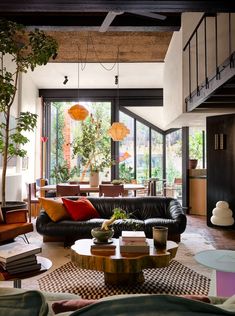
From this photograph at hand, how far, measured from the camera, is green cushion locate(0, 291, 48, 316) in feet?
2.65

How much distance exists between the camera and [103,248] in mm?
3281

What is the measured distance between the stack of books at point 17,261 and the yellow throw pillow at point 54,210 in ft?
8.02

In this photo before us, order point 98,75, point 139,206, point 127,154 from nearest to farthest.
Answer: point 139,206 < point 98,75 < point 127,154

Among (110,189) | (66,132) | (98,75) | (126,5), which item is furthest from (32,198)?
(126,5)

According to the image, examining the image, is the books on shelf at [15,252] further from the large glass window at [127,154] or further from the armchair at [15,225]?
the large glass window at [127,154]

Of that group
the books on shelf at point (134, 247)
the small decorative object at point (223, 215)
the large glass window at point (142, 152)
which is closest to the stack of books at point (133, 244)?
the books on shelf at point (134, 247)

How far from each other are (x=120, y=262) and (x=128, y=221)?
1.58 metres

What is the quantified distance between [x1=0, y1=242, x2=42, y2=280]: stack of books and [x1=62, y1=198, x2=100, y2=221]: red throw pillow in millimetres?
2525

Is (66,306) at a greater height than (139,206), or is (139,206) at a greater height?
(66,306)

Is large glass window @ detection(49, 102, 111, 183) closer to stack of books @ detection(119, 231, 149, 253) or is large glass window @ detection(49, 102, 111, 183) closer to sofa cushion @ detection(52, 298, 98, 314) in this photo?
stack of books @ detection(119, 231, 149, 253)

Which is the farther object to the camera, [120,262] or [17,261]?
[120,262]

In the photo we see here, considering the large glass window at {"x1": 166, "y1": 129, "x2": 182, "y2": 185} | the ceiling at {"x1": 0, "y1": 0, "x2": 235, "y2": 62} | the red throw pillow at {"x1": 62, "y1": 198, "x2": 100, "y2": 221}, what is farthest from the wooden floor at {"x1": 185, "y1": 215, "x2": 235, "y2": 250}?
the ceiling at {"x1": 0, "y1": 0, "x2": 235, "y2": 62}

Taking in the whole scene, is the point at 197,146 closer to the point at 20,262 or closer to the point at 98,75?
the point at 98,75

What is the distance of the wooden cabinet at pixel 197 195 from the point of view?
7875 millimetres
